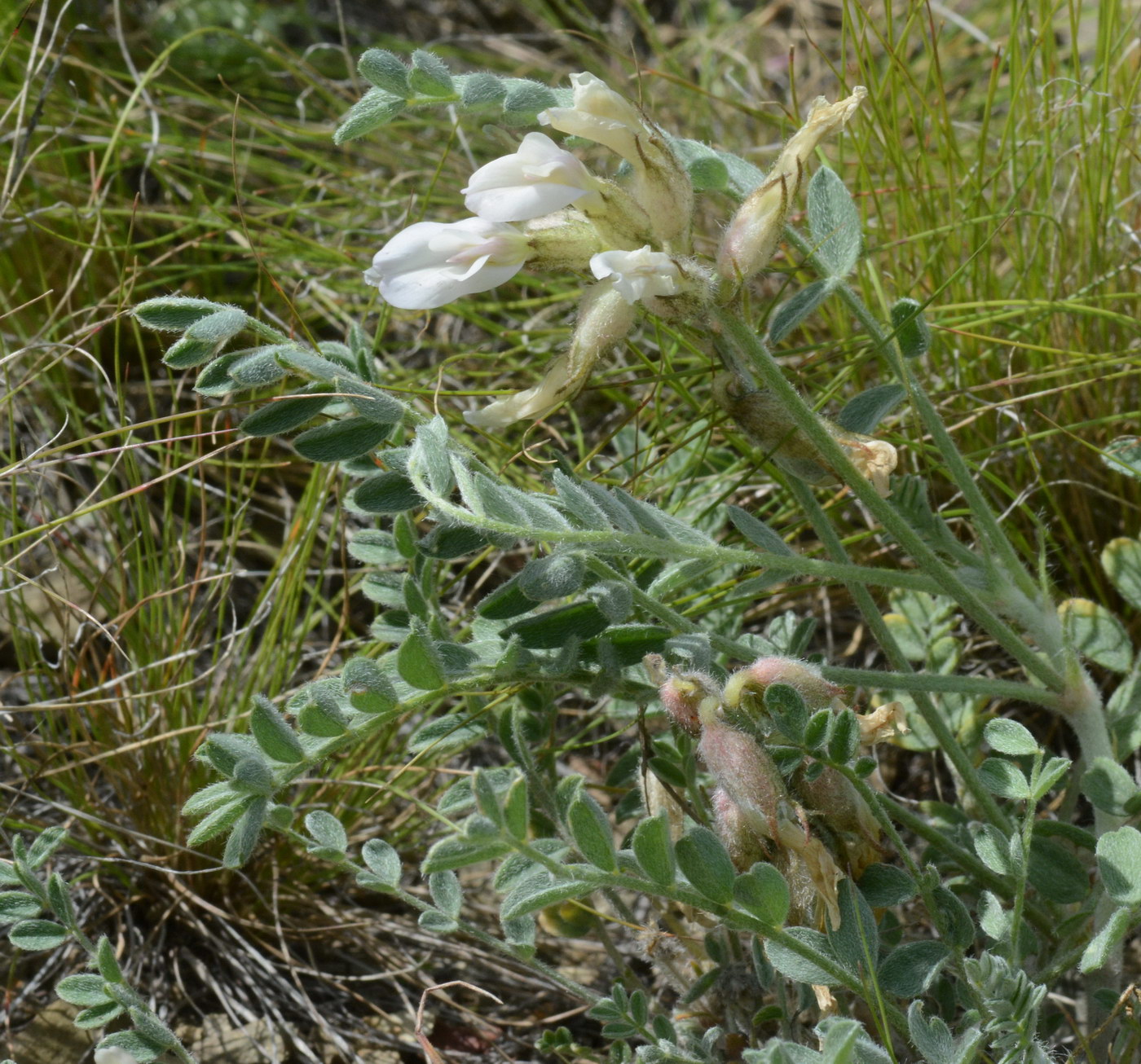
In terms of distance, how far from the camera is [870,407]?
142 centimetres

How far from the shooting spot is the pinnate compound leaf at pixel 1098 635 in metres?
1.61

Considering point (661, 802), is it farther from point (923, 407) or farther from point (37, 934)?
point (37, 934)

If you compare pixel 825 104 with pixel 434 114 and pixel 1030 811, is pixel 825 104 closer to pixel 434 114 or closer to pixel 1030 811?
pixel 1030 811

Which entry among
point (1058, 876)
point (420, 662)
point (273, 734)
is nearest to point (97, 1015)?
point (273, 734)

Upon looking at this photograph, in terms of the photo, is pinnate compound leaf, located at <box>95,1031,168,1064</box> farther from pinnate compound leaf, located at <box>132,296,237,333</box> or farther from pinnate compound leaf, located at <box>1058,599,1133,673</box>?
pinnate compound leaf, located at <box>1058,599,1133,673</box>

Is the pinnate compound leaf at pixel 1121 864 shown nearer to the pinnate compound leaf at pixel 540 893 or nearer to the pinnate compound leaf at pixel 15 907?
the pinnate compound leaf at pixel 540 893

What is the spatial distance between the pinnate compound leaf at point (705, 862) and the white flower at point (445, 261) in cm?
55

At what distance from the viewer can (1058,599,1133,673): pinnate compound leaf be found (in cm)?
161

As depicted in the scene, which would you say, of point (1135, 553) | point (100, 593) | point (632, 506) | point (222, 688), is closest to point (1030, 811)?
point (632, 506)

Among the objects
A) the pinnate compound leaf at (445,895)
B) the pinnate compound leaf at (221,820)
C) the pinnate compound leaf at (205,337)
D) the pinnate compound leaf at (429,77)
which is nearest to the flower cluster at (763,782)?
the pinnate compound leaf at (445,895)

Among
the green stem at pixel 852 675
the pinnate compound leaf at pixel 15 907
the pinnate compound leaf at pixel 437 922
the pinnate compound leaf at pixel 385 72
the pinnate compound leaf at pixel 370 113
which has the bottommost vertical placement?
the pinnate compound leaf at pixel 15 907

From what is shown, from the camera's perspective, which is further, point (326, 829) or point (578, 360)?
point (326, 829)

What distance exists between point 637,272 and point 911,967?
2.40 feet

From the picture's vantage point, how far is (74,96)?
248cm
